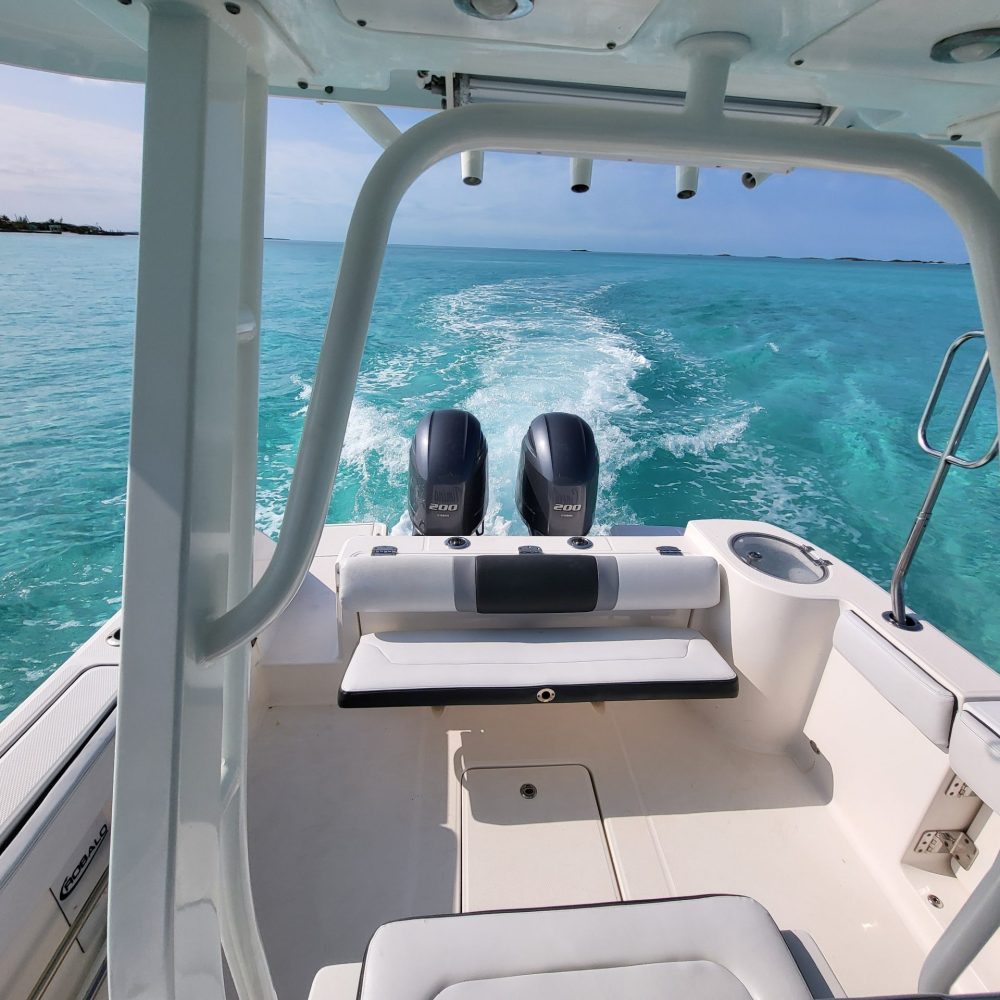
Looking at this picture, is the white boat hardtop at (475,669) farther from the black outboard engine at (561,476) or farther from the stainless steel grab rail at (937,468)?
the black outboard engine at (561,476)

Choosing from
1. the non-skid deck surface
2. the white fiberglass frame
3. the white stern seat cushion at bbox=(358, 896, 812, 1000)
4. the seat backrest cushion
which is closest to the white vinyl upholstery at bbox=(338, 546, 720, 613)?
the seat backrest cushion

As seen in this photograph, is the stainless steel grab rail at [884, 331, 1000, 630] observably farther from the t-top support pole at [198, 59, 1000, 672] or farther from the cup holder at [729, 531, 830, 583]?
the t-top support pole at [198, 59, 1000, 672]

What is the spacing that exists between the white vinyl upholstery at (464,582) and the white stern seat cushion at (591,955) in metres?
0.90

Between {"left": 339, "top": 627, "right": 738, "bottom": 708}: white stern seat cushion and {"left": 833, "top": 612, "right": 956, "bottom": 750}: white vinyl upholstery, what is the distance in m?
0.30

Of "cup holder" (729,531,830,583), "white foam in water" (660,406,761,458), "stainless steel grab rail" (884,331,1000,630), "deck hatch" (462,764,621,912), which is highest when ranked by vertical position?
"stainless steel grab rail" (884,331,1000,630)

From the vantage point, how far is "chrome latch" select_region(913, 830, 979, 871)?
4.45 feet

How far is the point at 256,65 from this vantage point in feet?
1.98

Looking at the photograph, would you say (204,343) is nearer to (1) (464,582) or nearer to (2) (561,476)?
(1) (464,582)

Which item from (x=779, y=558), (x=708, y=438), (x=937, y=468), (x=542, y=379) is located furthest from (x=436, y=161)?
(x=542, y=379)

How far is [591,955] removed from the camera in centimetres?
85

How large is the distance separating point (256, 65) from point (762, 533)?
181cm

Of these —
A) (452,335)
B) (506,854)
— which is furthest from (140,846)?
(452,335)

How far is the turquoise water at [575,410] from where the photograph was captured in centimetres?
414

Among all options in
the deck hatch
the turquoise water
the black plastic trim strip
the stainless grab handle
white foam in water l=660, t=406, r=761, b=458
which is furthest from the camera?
white foam in water l=660, t=406, r=761, b=458
